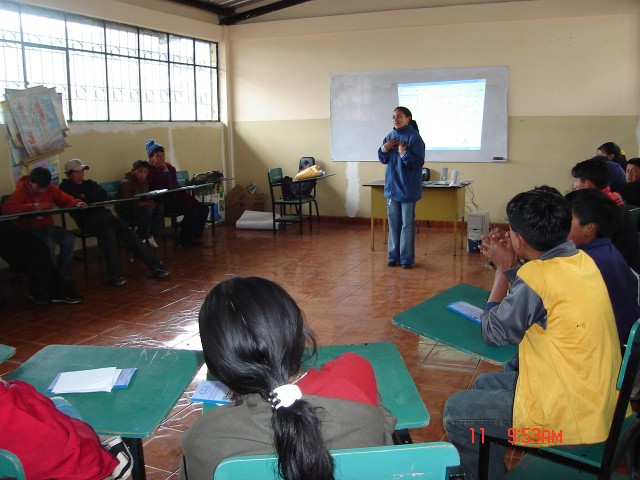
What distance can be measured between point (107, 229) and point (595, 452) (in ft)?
16.0

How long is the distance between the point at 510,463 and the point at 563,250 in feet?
3.82

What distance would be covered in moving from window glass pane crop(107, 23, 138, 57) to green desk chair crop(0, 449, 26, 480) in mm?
6739

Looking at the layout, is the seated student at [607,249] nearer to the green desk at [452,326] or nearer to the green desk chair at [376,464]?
the green desk at [452,326]

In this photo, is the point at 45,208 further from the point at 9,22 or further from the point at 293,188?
the point at 293,188

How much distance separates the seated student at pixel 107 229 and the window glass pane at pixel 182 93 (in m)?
2.61

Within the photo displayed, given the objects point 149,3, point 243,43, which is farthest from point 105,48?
point 243,43

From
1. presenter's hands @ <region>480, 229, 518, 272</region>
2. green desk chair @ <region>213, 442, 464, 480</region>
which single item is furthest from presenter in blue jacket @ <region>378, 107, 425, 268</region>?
green desk chair @ <region>213, 442, 464, 480</region>

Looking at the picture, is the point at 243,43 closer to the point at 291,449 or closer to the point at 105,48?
the point at 105,48

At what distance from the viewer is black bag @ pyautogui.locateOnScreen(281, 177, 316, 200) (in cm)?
823

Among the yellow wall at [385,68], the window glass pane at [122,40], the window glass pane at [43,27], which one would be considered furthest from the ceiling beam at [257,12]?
the window glass pane at [43,27]

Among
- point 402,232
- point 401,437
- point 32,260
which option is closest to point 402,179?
point 402,232

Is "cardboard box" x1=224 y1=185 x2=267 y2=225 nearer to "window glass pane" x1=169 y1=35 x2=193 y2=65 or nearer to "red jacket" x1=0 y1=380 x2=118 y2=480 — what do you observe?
"window glass pane" x1=169 y1=35 x2=193 y2=65

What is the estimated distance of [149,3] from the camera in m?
7.64

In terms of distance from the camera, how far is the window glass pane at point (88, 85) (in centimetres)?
674
